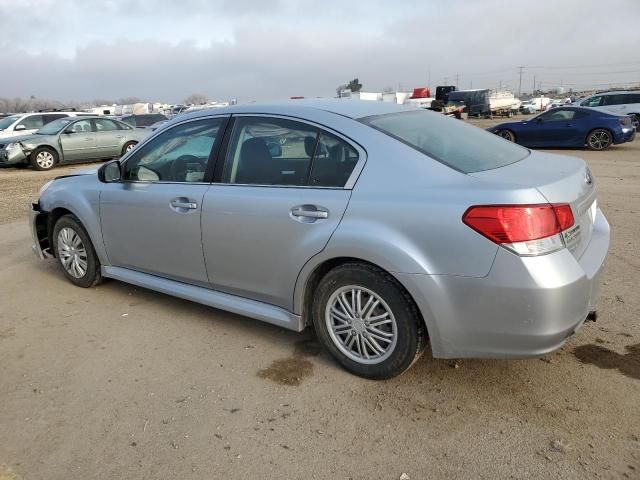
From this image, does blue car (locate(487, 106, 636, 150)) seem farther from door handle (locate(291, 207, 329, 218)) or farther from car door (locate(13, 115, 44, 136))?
car door (locate(13, 115, 44, 136))

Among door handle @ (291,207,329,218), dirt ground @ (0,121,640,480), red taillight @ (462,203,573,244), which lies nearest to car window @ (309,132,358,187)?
door handle @ (291,207,329,218)

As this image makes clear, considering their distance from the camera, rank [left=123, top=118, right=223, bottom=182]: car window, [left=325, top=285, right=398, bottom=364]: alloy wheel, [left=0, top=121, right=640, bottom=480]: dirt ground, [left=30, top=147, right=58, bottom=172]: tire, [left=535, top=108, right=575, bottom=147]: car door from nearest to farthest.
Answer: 1. [left=0, top=121, right=640, bottom=480]: dirt ground
2. [left=325, top=285, right=398, bottom=364]: alloy wheel
3. [left=123, top=118, right=223, bottom=182]: car window
4. [left=30, top=147, right=58, bottom=172]: tire
5. [left=535, top=108, right=575, bottom=147]: car door

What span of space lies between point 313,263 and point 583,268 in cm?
148

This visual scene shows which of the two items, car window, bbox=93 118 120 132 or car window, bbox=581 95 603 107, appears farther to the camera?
car window, bbox=581 95 603 107

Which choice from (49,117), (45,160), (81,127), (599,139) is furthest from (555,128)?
(49,117)

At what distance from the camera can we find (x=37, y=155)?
15328 millimetres

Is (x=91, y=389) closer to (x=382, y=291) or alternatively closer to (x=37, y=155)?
(x=382, y=291)

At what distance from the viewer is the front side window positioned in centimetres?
324

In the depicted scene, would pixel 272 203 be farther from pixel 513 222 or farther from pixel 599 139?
pixel 599 139

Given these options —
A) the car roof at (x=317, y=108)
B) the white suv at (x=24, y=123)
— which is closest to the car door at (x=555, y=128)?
the car roof at (x=317, y=108)

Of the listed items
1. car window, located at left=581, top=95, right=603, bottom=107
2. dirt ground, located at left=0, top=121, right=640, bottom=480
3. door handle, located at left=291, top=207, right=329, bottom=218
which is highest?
door handle, located at left=291, top=207, right=329, bottom=218

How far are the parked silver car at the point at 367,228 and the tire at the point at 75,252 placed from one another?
543 millimetres

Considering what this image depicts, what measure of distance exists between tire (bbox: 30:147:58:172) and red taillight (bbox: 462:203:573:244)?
15535 mm

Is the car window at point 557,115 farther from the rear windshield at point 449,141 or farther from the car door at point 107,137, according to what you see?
the rear windshield at point 449,141
